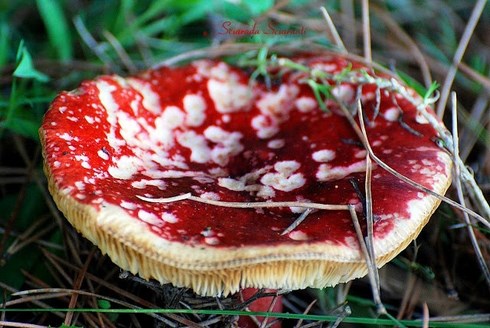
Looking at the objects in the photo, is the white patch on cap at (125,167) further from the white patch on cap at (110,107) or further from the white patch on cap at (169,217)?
the white patch on cap at (169,217)

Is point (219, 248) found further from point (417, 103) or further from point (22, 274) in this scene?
point (22, 274)

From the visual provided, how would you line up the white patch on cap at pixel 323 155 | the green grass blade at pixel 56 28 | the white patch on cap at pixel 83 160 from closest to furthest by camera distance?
the white patch on cap at pixel 83 160
the white patch on cap at pixel 323 155
the green grass blade at pixel 56 28

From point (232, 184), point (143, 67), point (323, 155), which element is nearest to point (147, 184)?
point (232, 184)

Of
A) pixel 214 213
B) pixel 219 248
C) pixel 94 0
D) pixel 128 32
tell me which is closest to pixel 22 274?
pixel 214 213

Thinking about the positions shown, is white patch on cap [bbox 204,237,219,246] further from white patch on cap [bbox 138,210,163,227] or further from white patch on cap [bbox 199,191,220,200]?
white patch on cap [bbox 199,191,220,200]

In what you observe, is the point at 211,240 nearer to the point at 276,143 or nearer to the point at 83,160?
the point at 83,160

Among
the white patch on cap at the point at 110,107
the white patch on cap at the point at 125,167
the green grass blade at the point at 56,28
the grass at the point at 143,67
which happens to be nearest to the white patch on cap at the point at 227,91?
the grass at the point at 143,67
